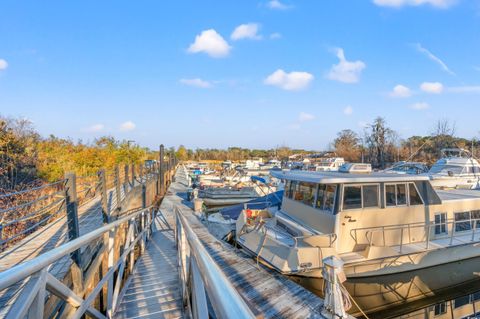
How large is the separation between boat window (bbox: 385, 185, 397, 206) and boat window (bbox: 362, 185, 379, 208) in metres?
0.29

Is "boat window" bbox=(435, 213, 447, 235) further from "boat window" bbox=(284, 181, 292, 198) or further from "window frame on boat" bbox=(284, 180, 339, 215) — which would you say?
"boat window" bbox=(284, 181, 292, 198)

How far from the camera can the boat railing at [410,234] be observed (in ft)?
22.5

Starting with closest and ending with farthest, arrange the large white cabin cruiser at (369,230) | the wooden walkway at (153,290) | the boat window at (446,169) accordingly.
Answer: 1. the wooden walkway at (153,290)
2. the large white cabin cruiser at (369,230)
3. the boat window at (446,169)

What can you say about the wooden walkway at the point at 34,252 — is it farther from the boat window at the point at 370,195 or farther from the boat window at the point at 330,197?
the boat window at the point at 370,195

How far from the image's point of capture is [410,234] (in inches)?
286

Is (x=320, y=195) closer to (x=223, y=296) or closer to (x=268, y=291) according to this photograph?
(x=268, y=291)

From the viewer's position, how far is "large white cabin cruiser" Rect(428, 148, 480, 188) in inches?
620

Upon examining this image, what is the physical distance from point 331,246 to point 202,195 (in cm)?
1360

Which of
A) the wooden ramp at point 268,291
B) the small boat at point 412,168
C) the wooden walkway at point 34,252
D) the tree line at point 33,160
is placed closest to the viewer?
the wooden walkway at point 34,252

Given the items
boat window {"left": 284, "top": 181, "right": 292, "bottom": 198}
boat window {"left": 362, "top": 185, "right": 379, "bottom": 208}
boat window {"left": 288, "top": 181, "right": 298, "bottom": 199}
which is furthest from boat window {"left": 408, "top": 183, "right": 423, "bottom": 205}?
boat window {"left": 284, "top": 181, "right": 292, "bottom": 198}

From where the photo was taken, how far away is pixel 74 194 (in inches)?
131

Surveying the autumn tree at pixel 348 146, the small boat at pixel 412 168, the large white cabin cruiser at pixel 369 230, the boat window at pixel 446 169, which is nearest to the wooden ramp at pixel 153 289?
the large white cabin cruiser at pixel 369 230

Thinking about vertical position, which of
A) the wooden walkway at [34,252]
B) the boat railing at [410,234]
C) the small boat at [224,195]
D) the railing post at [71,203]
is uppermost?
the railing post at [71,203]

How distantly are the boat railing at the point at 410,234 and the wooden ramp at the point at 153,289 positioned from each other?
4.48 meters
